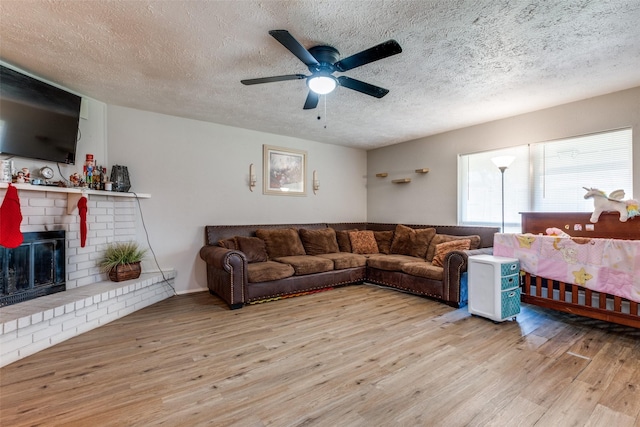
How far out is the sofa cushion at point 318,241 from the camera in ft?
16.1

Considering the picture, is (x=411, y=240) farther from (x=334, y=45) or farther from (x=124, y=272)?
(x=124, y=272)

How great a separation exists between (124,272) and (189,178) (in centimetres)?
149

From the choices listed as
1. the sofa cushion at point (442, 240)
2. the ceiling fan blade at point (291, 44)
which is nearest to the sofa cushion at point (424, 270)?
the sofa cushion at point (442, 240)

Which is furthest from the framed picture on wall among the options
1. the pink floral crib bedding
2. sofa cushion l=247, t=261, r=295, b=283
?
the pink floral crib bedding

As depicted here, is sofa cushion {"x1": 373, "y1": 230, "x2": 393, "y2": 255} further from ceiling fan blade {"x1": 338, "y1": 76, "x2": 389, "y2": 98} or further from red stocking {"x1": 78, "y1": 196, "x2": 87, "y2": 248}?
red stocking {"x1": 78, "y1": 196, "x2": 87, "y2": 248}

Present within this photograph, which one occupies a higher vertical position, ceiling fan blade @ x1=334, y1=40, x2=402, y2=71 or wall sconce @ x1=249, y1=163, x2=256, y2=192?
ceiling fan blade @ x1=334, y1=40, x2=402, y2=71

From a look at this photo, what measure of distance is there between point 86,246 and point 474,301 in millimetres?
4298

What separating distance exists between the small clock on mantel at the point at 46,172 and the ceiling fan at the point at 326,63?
225 centimetres

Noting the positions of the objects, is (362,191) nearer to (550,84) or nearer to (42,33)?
(550,84)

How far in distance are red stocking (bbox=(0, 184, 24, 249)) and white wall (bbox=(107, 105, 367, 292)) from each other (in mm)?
1306

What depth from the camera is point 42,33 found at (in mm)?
2229

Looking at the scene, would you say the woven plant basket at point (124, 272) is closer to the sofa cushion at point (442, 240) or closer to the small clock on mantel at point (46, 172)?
the small clock on mantel at point (46, 172)

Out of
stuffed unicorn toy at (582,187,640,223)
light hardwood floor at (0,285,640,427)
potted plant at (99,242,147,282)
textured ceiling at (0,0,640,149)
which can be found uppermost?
textured ceiling at (0,0,640,149)

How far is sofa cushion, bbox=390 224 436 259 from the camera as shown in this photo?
462cm
